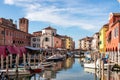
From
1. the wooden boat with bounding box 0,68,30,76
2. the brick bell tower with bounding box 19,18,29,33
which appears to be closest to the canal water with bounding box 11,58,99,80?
the wooden boat with bounding box 0,68,30,76

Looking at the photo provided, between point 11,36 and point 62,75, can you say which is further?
point 11,36

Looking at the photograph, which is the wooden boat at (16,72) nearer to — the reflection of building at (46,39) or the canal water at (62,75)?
the canal water at (62,75)

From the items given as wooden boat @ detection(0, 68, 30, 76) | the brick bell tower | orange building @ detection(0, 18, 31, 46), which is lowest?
wooden boat @ detection(0, 68, 30, 76)

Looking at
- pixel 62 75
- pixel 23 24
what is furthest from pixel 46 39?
pixel 62 75

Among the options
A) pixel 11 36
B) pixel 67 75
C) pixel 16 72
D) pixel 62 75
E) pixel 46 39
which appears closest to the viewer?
pixel 16 72

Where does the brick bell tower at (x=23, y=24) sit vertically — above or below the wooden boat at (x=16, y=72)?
above

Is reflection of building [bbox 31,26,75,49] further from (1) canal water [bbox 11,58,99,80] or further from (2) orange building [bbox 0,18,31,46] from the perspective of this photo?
(1) canal water [bbox 11,58,99,80]

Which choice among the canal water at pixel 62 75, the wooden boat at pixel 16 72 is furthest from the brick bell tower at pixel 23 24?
the wooden boat at pixel 16 72

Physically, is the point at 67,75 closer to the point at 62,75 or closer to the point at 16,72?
the point at 62,75

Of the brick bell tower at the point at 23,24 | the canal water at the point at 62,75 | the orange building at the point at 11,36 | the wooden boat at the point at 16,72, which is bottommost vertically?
the canal water at the point at 62,75

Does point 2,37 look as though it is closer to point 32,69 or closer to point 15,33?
point 15,33

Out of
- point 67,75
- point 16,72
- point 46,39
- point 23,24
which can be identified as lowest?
point 67,75

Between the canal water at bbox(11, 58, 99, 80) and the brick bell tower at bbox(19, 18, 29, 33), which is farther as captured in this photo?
the brick bell tower at bbox(19, 18, 29, 33)

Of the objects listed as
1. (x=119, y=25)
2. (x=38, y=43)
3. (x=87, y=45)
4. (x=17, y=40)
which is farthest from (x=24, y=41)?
(x=87, y=45)
